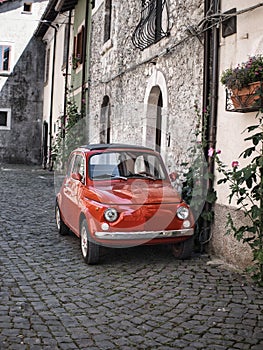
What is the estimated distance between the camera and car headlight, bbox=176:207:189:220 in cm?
589

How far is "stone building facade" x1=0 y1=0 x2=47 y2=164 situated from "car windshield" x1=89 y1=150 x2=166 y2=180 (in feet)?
66.1

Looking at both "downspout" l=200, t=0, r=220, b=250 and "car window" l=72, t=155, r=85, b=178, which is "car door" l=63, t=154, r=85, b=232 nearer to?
"car window" l=72, t=155, r=85, b=178

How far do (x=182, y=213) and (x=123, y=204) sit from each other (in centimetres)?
75

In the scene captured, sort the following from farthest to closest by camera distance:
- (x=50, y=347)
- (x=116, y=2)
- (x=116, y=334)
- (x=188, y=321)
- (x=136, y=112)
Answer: (x=116, y=2) → (x=136, y=112) → (x=188, y=321) → (x=116, y=334) → (x=50, y=347)

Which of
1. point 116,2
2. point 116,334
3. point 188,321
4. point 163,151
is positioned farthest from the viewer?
point 116,2

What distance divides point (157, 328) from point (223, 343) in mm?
570

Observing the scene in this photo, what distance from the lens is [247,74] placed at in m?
5.30

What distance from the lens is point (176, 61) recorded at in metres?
8.26

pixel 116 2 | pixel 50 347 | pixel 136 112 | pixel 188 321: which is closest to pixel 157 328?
pixel 188 321

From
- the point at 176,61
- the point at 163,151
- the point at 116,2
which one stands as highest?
the point at 116,2

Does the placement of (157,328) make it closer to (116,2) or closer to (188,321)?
(188,321)

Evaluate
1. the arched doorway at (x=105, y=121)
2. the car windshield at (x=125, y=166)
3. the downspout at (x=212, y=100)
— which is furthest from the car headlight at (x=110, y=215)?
the arched doorway at (x=105, y=121)

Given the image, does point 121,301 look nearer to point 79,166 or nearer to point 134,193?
point 134,193

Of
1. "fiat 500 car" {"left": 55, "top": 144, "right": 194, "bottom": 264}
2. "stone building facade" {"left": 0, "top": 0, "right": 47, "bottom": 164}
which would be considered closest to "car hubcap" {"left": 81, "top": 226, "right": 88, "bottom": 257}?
"fiat 500 car" {"left": 55, "top": 144, "right": 194, "bottom": 264}
